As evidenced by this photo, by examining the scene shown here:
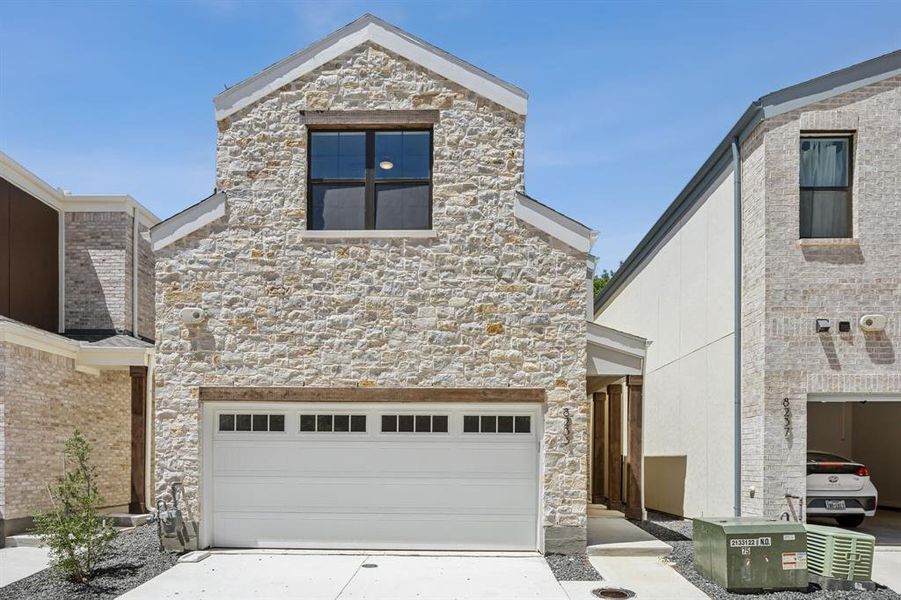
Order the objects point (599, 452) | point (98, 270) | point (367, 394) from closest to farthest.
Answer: point (367, 394)
point (98, 270)
point (599, 452)

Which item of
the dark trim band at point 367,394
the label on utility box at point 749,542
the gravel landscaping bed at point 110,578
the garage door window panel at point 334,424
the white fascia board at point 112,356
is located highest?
the white fascia board at point 112,356

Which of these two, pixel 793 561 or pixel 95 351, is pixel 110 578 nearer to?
pixel 95 351

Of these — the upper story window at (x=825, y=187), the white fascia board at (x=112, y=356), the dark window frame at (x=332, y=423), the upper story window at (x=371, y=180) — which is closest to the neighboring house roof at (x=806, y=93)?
the upper story window at (x=825, y=187)

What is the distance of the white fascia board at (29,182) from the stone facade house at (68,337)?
2cm

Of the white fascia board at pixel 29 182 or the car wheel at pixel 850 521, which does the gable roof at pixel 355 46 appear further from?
the car wheel at pixel 850 521

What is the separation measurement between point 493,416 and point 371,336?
2220 millimetres

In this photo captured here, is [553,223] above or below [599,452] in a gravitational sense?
above

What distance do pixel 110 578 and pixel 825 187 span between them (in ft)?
38.0

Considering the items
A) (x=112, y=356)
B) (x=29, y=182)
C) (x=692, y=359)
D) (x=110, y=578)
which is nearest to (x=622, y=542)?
(x=692, y=359)

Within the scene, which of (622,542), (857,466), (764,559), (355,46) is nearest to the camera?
(764,559)

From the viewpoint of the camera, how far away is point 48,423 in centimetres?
1270

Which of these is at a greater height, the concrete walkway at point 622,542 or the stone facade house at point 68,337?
the stone facade house at point 68,337

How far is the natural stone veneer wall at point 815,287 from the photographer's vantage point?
10312 millimetres

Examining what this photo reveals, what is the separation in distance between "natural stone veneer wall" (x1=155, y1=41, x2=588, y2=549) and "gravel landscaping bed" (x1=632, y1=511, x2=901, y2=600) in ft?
5.04
